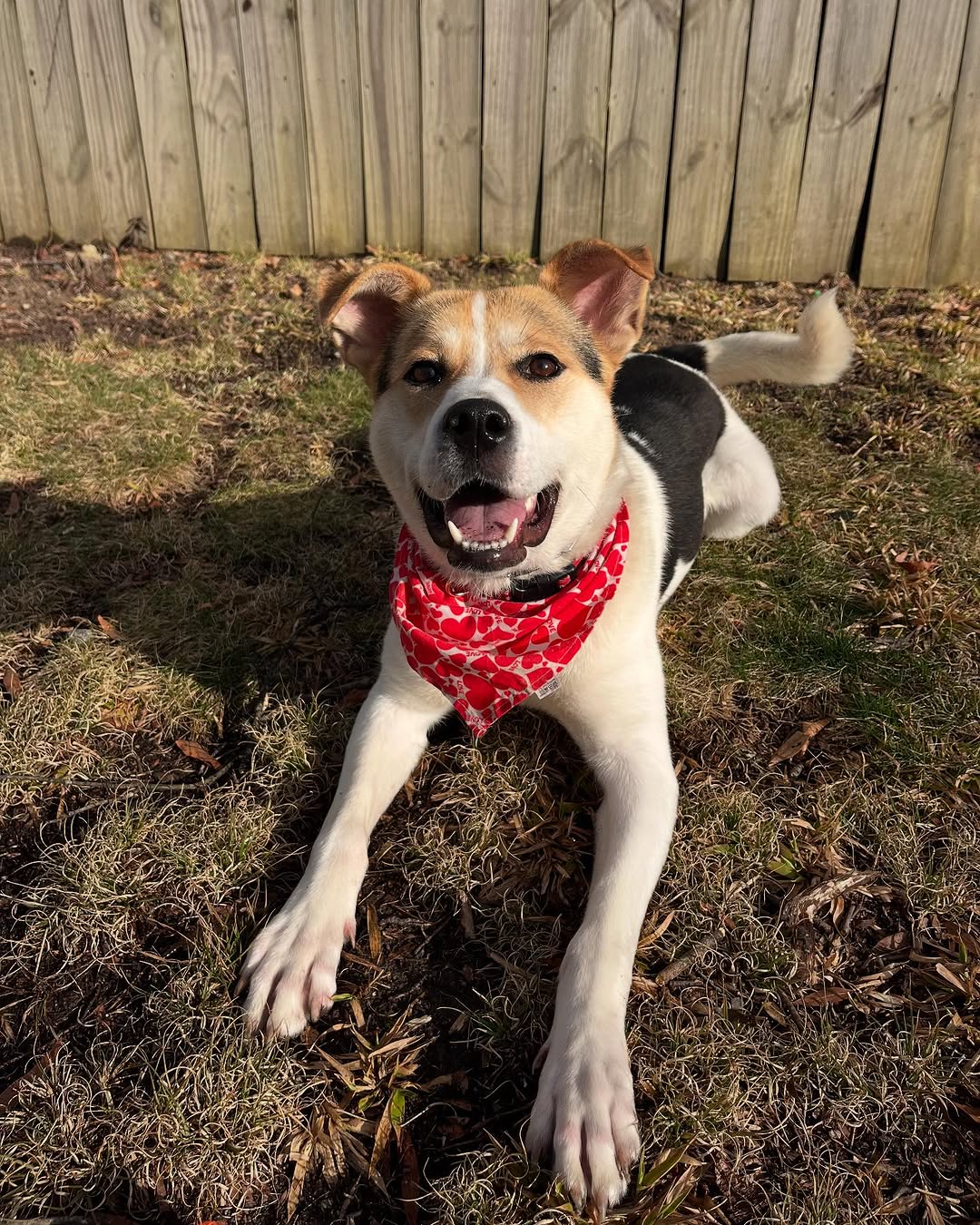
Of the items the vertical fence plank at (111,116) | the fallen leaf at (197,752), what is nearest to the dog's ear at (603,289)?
the fallen leaf at (197,752)

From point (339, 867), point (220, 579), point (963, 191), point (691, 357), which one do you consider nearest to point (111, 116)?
point (220, 579)

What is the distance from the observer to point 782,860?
267 cm

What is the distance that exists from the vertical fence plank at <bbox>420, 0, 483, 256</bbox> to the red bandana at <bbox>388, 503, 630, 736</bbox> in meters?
5.03

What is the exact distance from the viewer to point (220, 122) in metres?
6.67

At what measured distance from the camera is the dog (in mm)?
2299

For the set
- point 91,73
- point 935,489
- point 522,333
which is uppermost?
point 91,73

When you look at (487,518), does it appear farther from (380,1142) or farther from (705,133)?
(705,133)

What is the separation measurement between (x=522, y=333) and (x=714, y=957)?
210 cm

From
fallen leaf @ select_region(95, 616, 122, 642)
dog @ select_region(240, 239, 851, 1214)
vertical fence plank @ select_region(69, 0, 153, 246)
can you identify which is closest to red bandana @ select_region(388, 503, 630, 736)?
dog @ select_region(240, 239, 851, 1214)

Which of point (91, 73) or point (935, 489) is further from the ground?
point (91, 73)

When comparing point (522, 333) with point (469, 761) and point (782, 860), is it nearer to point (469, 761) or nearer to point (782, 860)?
point (469, 761)

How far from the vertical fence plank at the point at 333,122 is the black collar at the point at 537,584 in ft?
17.6

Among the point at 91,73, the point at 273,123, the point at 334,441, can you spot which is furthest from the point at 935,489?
the point at 91,73

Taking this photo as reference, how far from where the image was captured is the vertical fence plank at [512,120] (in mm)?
6098
